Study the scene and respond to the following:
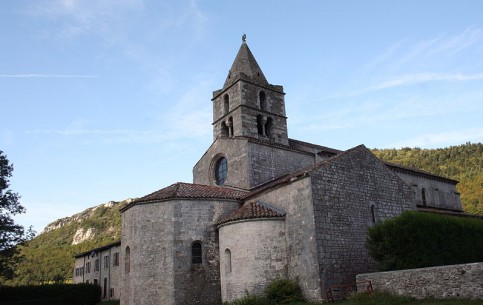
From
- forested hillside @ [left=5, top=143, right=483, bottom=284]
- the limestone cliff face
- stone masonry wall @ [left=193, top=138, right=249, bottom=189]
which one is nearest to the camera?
stone masonry wall @ [left=193, top=138, right=249, bottom=189]

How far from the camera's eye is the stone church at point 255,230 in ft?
62.1

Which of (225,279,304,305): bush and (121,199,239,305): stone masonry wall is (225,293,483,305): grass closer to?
(225,279,304,305): bush

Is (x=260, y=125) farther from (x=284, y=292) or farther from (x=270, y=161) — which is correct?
(x=284, y=292)

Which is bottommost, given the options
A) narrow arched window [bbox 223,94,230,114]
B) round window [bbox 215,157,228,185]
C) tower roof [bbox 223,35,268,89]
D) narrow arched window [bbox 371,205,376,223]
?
narrow arched window [bbox 371,205,376,223]

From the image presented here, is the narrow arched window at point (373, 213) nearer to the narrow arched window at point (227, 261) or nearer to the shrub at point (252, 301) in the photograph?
the shrub at point (252, 301)

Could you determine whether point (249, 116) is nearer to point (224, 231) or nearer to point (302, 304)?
point (224, 231)

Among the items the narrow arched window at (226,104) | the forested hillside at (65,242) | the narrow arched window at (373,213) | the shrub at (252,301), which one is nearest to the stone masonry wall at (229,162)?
the narrow arched window at (226,104)

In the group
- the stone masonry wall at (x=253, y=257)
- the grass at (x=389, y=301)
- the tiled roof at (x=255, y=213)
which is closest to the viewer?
the grass at (x=389, y=301)

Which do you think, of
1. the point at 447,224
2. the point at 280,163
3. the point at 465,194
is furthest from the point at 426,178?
the point at 465,194

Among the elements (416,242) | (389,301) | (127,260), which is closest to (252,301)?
(389,301)

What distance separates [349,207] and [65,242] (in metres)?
89.1

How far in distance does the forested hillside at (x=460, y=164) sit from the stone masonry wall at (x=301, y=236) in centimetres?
5003

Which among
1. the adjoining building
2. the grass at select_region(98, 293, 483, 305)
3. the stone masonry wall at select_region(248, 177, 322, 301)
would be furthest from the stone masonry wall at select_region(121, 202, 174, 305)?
the adjoining building

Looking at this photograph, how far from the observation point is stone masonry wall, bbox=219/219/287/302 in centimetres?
1916
